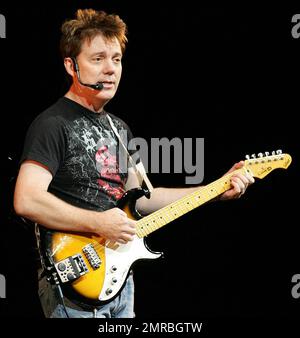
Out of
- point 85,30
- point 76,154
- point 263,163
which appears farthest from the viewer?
point 263,163

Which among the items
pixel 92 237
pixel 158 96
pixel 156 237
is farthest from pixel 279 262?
pixel 92 237

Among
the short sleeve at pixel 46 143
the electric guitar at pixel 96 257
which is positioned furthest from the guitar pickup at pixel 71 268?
the short sleeve at pixel 46 143

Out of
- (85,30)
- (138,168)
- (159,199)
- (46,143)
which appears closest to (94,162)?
(46,143)

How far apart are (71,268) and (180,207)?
22.4 inches

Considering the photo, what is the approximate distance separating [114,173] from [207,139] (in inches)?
34.5

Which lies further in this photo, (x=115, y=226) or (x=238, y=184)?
(x=238, y=184)

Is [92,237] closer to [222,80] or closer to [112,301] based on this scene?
[112,301]

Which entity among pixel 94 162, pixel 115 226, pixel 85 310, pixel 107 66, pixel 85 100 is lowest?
pixel 85 310

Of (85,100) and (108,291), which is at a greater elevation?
(85,100)

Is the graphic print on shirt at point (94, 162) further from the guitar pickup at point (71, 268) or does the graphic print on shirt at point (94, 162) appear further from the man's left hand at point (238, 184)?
the man's left hand at point (238, 184)

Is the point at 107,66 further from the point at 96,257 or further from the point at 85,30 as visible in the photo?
the point at 96,257

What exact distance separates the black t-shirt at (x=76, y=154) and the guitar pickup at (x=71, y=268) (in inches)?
8.7

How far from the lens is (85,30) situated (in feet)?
7.02

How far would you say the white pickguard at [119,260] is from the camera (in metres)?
2.00
